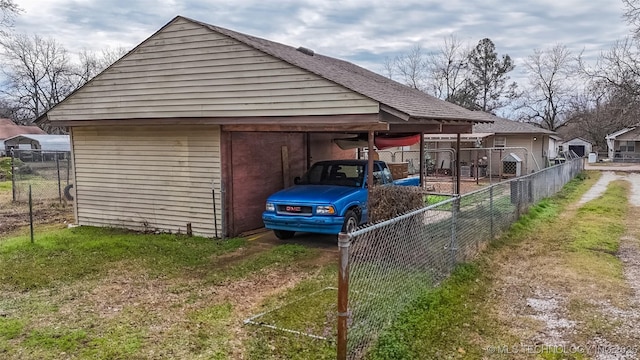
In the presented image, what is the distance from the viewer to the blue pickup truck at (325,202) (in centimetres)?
830

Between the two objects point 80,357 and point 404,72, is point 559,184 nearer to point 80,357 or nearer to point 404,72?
point 80,357

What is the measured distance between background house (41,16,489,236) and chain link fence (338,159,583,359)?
195 centimetres

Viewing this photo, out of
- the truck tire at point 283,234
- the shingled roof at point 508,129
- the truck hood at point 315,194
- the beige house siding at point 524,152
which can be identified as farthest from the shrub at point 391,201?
the beige house siding at point 524,152

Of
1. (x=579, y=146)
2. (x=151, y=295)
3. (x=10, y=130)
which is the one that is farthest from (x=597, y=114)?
(x=10, y=130)

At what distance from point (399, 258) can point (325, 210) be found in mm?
2826

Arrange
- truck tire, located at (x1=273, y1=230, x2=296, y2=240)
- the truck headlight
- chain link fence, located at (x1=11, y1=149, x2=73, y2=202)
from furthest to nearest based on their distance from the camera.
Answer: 1. chain link fence, located at (x1=11, y1=149, x2=73, y2=202)
2. truck tire, located at (x1=273, y1=230, x2=296, y2=240)
3. the truck headlight

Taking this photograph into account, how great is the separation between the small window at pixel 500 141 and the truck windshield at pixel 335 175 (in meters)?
20.0

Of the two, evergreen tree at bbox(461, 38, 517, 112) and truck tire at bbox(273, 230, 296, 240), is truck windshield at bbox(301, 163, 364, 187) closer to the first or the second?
truck tire at bbox(273, 230, 296, 240)

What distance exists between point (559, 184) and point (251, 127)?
14.8m

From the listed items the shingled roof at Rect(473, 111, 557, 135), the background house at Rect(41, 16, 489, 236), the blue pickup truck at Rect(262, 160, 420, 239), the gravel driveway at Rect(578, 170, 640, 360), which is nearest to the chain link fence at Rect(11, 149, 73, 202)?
the background house at Rect(41, 16, 489, 236)

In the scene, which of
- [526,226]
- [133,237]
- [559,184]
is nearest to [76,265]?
[133,237]

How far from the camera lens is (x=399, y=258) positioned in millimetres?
5586

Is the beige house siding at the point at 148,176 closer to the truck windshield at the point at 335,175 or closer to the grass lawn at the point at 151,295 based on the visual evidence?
the grass lawn at the point at 151,295

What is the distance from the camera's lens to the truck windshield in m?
9.52
